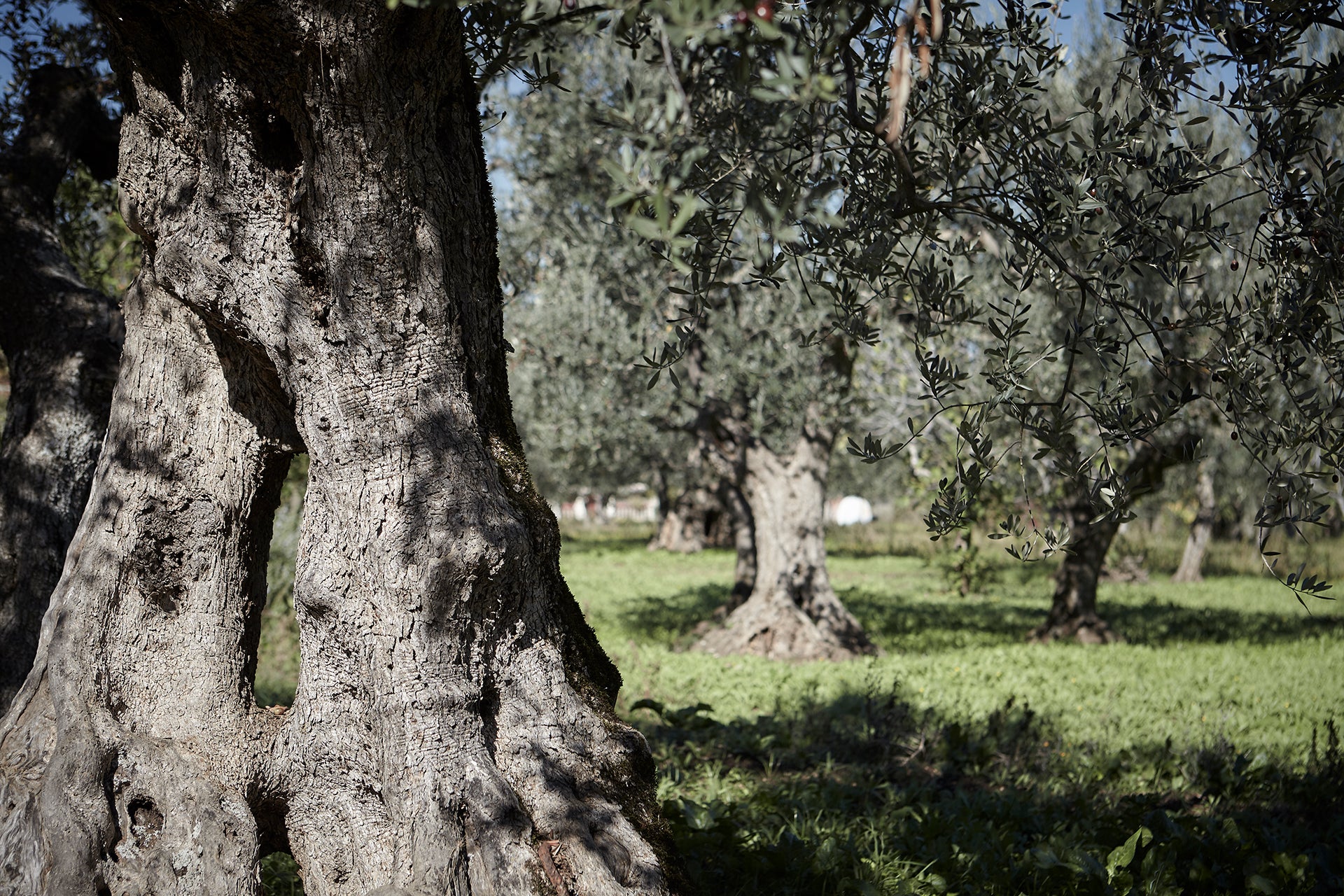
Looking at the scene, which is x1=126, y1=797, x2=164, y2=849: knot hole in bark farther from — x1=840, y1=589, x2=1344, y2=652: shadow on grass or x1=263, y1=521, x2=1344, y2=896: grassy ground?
x1=840, y1=589, x2=1344, y2=652: shadow on grass

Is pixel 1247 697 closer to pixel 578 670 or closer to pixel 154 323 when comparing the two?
pixel 578 670

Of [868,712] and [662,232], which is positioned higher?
[662,232]

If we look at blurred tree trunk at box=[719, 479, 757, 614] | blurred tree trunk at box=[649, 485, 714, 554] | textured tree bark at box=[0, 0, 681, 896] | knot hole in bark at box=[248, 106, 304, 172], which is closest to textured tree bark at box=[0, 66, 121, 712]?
textured tree bark at box=[0, 0, 681, 896]

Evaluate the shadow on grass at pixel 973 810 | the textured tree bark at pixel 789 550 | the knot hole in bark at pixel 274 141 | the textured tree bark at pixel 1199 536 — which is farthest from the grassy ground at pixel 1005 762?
the textured tree bark at pixel 1199 536

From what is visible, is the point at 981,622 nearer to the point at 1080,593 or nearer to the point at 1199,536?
the point at 1080,593

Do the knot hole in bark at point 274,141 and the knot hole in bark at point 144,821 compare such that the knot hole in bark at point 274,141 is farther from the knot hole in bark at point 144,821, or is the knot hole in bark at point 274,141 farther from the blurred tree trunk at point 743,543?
the blurred tree trunk at point 743,543

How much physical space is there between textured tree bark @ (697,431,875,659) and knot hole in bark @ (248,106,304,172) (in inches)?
403

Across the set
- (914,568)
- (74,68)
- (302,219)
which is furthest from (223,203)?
(914,568)

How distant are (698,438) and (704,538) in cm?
2475

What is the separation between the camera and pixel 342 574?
299cm

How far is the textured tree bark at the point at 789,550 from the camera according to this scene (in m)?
12.9

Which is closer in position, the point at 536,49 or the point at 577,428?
the point at 536,49

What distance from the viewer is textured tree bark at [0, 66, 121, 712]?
4.50 metres

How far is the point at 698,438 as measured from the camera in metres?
13.5
